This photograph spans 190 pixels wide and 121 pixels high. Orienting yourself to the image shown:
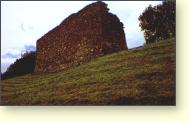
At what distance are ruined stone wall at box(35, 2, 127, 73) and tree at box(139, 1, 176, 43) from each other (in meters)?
0.18

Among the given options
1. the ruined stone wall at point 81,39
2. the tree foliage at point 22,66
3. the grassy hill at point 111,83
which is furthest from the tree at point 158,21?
the tree foliage at point 22,66

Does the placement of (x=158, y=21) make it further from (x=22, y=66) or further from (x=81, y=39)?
(x=22, y=66)

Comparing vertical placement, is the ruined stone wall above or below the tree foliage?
above

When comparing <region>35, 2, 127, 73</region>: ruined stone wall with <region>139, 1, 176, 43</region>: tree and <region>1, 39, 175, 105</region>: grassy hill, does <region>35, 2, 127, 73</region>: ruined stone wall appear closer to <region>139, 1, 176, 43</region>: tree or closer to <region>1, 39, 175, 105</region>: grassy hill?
<region>1, 39, 175, 105</region>: grassy hill

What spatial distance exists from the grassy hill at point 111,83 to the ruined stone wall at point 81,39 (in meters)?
0.07

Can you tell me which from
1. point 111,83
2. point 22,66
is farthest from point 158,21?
point 22,66

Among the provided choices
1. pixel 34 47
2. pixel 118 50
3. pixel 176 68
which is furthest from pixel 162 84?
pixel 34 47

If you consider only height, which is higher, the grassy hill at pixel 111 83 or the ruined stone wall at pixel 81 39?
the ruined stone wall at pixel 81 39

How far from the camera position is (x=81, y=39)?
10.7 ft

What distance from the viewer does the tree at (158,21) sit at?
317 cm

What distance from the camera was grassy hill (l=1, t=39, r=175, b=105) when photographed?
314cm

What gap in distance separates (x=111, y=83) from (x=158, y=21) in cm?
56

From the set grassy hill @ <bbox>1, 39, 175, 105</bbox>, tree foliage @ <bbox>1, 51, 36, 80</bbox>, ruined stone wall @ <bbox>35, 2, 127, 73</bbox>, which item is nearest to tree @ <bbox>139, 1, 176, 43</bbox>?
grassy hill @ <bbox>1, 39, 175, 105</bbox>

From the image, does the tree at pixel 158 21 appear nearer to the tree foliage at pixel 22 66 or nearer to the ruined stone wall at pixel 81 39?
the ruined stone wall at pixel 81 39
